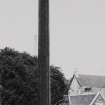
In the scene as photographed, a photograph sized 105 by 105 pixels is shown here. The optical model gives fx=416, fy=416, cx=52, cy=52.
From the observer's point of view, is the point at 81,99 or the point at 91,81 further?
the point at 91,81

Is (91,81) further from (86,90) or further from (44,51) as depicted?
(44,51)

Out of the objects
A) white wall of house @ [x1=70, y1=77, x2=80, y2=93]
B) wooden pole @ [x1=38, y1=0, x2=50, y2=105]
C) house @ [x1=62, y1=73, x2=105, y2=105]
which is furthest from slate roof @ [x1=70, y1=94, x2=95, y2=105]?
wooden pole @ [x1=38, y1=0, x2=50, y2=105]

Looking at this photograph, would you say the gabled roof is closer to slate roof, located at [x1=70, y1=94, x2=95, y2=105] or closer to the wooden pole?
slate roof, located at [x1=70, y1=94, x2=95, y2=105]

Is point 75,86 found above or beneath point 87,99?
above

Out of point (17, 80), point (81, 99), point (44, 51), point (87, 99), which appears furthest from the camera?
point (87, 99)

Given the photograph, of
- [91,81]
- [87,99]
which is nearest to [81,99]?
[87,99]

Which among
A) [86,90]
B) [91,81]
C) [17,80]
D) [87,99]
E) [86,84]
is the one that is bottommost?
[87,99]

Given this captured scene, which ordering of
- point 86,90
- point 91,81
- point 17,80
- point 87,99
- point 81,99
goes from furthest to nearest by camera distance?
point 91,81 < point 86,90 < point 87,99 < point 81,99 < point 17,80

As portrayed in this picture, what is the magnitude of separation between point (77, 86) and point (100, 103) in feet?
22.4

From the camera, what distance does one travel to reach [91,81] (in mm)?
36406

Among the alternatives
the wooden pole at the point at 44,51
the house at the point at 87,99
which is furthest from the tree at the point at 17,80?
the house at the point at 87,99

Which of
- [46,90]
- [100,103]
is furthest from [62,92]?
[46,90]

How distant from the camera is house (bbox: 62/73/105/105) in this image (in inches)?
1121

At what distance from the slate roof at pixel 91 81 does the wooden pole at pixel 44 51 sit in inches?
1172
